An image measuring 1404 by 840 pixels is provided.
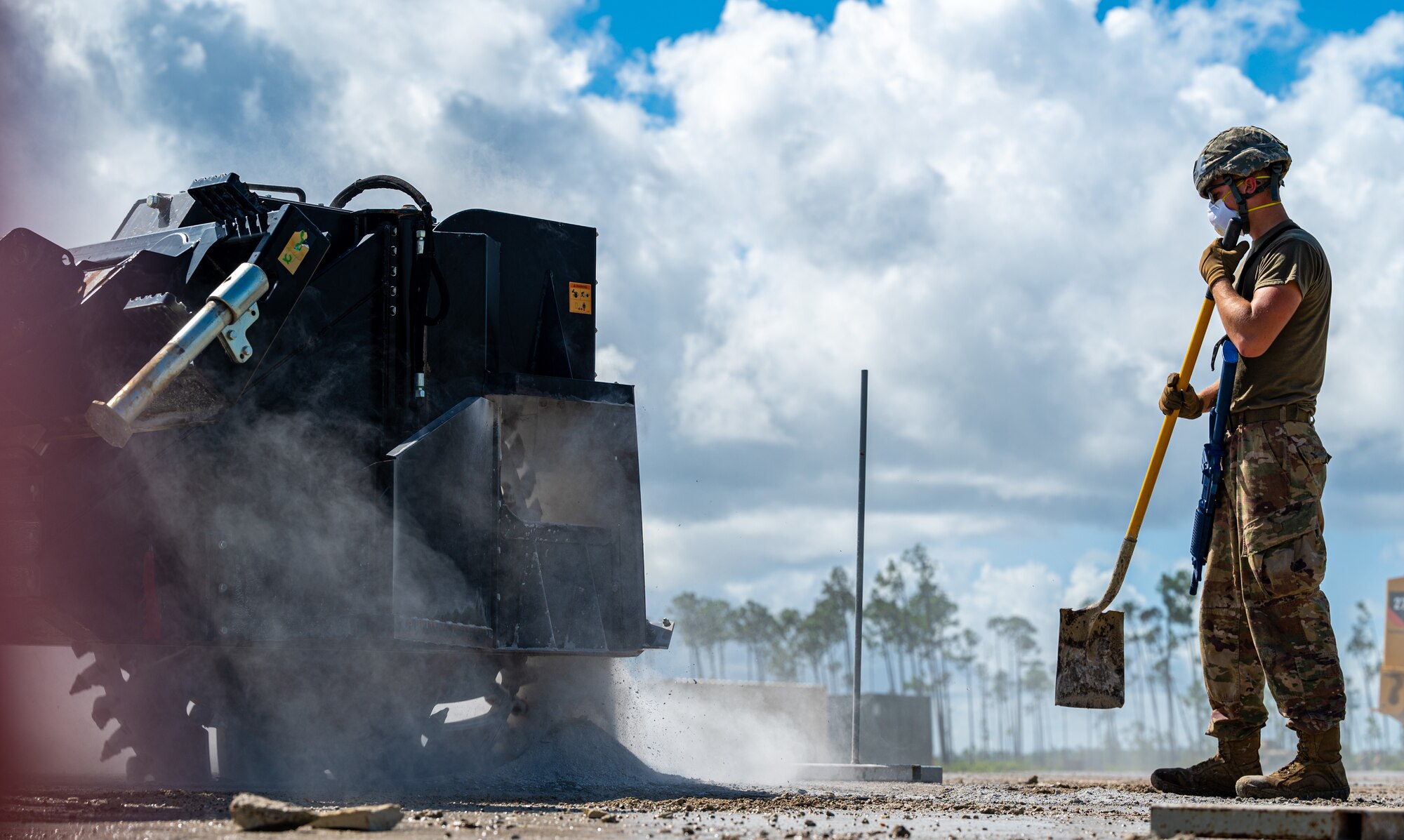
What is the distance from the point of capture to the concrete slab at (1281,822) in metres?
3.84

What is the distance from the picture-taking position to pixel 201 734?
6.84 meters

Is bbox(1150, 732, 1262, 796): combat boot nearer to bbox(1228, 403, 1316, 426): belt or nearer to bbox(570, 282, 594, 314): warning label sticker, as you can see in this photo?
bbox(1228, 403, 1316, 426): belt

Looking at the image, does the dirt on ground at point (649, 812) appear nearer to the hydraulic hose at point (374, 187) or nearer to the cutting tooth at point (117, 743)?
the cutting tooth at point (117, 743)

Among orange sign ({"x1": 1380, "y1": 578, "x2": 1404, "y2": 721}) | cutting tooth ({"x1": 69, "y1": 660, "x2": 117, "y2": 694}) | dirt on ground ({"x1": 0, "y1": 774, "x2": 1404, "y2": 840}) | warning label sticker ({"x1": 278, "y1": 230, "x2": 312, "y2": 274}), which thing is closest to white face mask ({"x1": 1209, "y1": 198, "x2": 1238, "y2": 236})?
dirt on ground ({"x1": 0, "y1": 774, "x2": 1404, "y2": 840})

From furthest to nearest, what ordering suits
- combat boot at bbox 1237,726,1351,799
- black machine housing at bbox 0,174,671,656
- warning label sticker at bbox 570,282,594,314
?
warning label sticker at bbox 570,282,594,314 → black machine housing at bbox 0,174,671,656 → combat boot at bbox 1237,726,1351,799

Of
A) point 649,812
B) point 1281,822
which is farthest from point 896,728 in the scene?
point 1281,822

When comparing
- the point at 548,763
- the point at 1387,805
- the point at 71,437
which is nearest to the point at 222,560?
the point at 71,437

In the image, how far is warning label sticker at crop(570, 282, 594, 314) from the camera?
764 centimetres

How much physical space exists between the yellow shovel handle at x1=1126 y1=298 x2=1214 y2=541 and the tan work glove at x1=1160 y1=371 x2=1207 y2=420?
24mm

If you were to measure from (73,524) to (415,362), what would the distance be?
65.7 inches

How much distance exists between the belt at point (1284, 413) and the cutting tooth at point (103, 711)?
5386 mm

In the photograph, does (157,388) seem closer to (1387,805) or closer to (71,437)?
(71,437)

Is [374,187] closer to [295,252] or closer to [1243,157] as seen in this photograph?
[295,252]

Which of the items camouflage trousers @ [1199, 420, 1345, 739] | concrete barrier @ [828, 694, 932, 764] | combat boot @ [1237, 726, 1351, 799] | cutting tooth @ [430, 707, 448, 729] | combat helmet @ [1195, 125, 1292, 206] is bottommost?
concrete barrier @ [828, 694, 932, 764]
